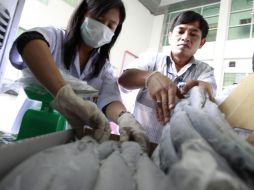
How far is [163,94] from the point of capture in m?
0.71

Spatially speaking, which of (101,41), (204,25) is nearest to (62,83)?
(101,41)

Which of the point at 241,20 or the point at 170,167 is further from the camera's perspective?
the point at 241,20

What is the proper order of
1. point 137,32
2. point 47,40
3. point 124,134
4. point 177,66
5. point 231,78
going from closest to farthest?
point 124,134
point 47,40
point 177,66
point 231,78
point 137,32

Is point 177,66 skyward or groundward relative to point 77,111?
skyward

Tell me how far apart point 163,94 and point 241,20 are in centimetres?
413

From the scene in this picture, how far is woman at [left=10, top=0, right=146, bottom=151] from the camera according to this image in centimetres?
65

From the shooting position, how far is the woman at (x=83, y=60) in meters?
0.65

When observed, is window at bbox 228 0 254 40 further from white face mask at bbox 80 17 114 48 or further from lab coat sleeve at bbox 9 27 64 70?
lab coat sleeve at bbox 9 27 64 70

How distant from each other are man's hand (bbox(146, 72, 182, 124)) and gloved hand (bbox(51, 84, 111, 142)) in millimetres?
174

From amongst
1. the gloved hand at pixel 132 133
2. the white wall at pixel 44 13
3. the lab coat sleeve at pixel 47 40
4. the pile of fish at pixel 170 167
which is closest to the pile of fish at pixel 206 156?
the pile of fish at pixel 170 167

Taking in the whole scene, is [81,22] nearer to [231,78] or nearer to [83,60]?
[83,60]

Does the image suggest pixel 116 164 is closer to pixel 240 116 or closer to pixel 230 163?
pixel 230 163

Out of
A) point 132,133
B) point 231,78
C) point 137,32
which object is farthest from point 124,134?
point 137,32

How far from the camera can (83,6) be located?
3.31ft
